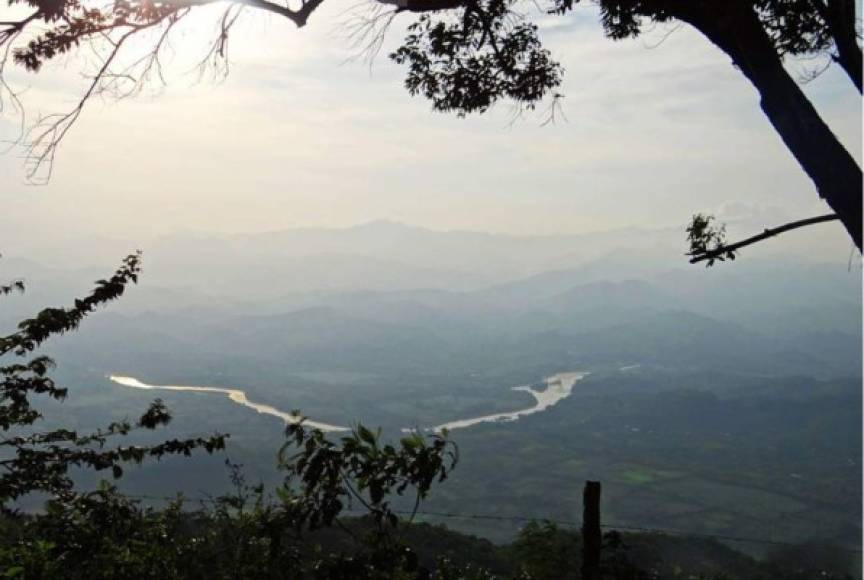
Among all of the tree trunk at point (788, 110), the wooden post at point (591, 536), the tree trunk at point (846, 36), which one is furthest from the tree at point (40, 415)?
the tree trunk at point (846, 36)

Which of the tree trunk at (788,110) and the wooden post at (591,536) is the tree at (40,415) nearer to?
the wooden post at (591,536)

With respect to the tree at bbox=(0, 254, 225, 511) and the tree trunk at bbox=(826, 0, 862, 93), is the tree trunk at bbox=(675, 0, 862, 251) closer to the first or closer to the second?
the tree trunk at bbox=(826, 0, 862, 93)

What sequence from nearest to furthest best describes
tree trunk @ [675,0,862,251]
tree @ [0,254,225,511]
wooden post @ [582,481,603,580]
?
tree trunk @ [675,0,862,251] < wooden post @ [582,481,603,580] < tree @ [0,254,225,511]

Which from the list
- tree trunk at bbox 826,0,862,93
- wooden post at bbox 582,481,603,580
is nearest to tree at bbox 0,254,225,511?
wooden post at bbox 582,481,603,580

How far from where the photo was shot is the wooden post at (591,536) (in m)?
5.48

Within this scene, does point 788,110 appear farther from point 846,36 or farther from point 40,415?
point 40,415

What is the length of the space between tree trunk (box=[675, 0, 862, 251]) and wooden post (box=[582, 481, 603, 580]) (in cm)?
288

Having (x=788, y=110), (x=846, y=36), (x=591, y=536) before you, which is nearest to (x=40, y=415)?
(x=591, y=536)

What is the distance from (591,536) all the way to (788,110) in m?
3.75

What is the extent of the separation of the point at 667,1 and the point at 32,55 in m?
6.06

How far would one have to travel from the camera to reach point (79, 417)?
19000 cm

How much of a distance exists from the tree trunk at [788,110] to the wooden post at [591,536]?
288 centimetres

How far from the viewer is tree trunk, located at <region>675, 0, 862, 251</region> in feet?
13.6

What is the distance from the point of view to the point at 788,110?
4363 millimetres
